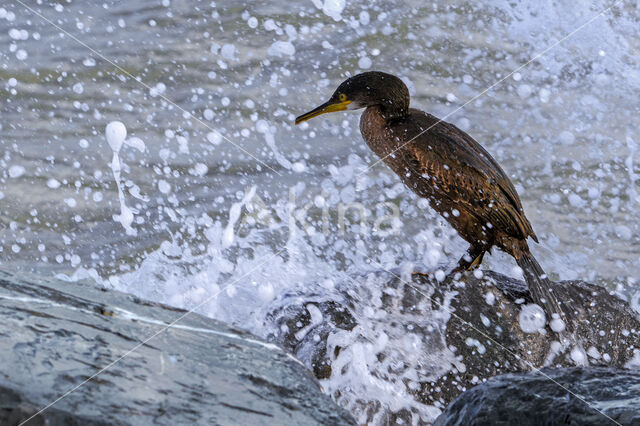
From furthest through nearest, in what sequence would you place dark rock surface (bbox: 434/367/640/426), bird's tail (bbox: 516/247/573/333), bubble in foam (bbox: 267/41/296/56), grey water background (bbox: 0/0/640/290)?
bubble in foam (bbox: 267/41/296/56), grey water background (bbox: 0/0/640/290), bird's tail (bbox: 516/247/573/333), dark rock surface (bbox: 434/367/640/426)

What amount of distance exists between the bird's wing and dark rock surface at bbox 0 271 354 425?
3.45 ft

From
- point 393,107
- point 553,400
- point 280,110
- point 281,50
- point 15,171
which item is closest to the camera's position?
point 553,400

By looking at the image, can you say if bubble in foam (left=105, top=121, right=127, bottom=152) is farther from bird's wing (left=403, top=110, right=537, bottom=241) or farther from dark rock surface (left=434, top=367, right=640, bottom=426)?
dark rock surface (left=434, top=367, right=640, bottom=426)

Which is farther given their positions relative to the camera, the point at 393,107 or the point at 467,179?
the point at 393,107

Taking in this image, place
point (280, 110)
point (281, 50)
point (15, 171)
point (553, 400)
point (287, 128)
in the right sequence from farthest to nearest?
1. point (281, 50)
2. point (280, 110)
3. point (287, 128)
4. point (15, 171)
5. point (553, 400)

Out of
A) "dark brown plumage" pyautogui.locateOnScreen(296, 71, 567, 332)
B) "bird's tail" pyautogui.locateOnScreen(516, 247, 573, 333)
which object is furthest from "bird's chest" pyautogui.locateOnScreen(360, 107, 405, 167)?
"bird's tail" pyautogui.locateOnScreen(516, 247, 573, 333)

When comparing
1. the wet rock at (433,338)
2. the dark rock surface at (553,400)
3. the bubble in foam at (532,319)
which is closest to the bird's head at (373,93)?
the wet rock at (433,338)

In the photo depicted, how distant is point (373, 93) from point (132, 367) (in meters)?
1.59

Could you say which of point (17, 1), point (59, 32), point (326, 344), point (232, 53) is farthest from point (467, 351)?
point (17, 1)

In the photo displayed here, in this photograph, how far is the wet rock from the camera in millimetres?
2346

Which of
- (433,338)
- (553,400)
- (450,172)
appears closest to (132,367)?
(553,400)

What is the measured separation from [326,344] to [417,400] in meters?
0.35

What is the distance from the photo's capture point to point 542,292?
2471 mm

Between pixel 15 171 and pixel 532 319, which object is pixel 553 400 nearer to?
pixel 532 319
